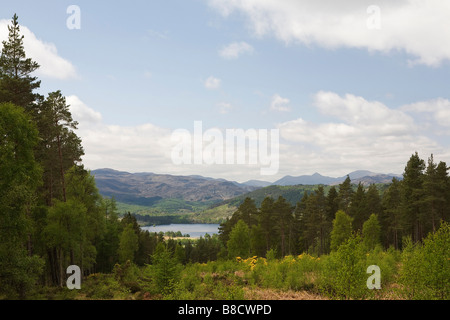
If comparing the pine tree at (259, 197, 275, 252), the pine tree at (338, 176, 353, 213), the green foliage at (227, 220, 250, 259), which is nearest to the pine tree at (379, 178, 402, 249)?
the pine tree at (338, 176, 353, 213)

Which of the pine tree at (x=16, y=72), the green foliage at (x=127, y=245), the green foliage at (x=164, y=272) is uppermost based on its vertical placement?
Answer: the pine tree at (x=16, y=72)

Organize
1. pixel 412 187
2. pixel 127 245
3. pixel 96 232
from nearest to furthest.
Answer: pixel 412 187 → pixel 96 232 → pixel 127 245

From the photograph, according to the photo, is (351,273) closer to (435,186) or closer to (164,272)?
(164,272)

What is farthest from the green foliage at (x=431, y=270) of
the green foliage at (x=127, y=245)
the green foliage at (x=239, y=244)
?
the green foliage at (x=127, y=245)

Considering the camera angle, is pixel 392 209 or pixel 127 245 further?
pixel 127 245

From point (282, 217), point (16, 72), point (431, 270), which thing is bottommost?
point (282, 217)

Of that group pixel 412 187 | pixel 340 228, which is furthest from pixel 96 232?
pixel 412 187

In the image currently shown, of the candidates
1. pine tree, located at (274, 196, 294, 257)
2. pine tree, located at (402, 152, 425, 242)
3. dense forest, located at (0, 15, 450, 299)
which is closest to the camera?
dense forest, located at (0, 15, 450, 299)

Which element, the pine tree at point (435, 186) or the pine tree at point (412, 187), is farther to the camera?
the pine tree at point (412, 187)

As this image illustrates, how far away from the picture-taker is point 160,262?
15.0 metres

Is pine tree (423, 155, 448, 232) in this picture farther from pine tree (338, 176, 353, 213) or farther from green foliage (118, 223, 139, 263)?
green foliage (118, 223, 139, 263)

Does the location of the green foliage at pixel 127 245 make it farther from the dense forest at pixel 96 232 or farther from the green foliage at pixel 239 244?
the green foliage at pixel 239 244
